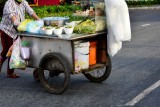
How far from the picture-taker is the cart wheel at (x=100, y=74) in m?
9.01

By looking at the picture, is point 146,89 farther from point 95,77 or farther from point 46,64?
point 46,64

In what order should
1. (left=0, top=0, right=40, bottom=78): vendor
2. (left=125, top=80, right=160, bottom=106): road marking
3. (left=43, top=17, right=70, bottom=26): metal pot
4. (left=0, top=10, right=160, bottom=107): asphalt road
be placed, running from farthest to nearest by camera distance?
(left=0, top=0, right=40, bottom=78): vendor, (left=43, top=17, right=70, bottom=26): metal pot, (left=0, top=10, right=160, bottom=107): asphalt road, (left=125, top=80, right=160, bottom=106): road marking

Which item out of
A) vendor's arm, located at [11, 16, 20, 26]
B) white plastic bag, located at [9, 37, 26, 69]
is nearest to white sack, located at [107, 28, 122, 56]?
white plastic bag, located at [9, 37, 26, 69]

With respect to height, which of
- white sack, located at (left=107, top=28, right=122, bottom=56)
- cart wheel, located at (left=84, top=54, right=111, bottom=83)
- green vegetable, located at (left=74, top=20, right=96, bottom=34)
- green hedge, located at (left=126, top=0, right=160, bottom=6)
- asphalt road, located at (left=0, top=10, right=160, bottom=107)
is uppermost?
green vegetable, located at (left=74, top=20, right=96, bottom=34)

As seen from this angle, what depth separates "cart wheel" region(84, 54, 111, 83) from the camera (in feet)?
29.6

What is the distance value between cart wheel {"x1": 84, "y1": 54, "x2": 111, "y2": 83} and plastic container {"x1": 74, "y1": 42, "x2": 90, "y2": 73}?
0.57m

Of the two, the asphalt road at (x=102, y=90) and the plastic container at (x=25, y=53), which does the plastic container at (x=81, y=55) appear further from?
the plastic container at (x=25, y=53)

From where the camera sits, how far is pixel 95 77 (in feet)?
30.1

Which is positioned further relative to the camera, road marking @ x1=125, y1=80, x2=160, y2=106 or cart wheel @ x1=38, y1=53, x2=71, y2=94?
cart wheel @ x1=38, y1=53, x2=71, y2=94

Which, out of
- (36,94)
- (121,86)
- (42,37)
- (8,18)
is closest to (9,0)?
(8,18)

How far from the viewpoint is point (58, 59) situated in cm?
820

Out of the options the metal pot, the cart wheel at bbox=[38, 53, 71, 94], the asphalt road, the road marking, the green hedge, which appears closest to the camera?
the road marking

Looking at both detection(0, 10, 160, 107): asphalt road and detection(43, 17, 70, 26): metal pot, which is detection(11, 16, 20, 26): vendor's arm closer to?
detection(43, 17, 70, 26): metal pot

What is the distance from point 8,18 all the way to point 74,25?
61.4 inches
